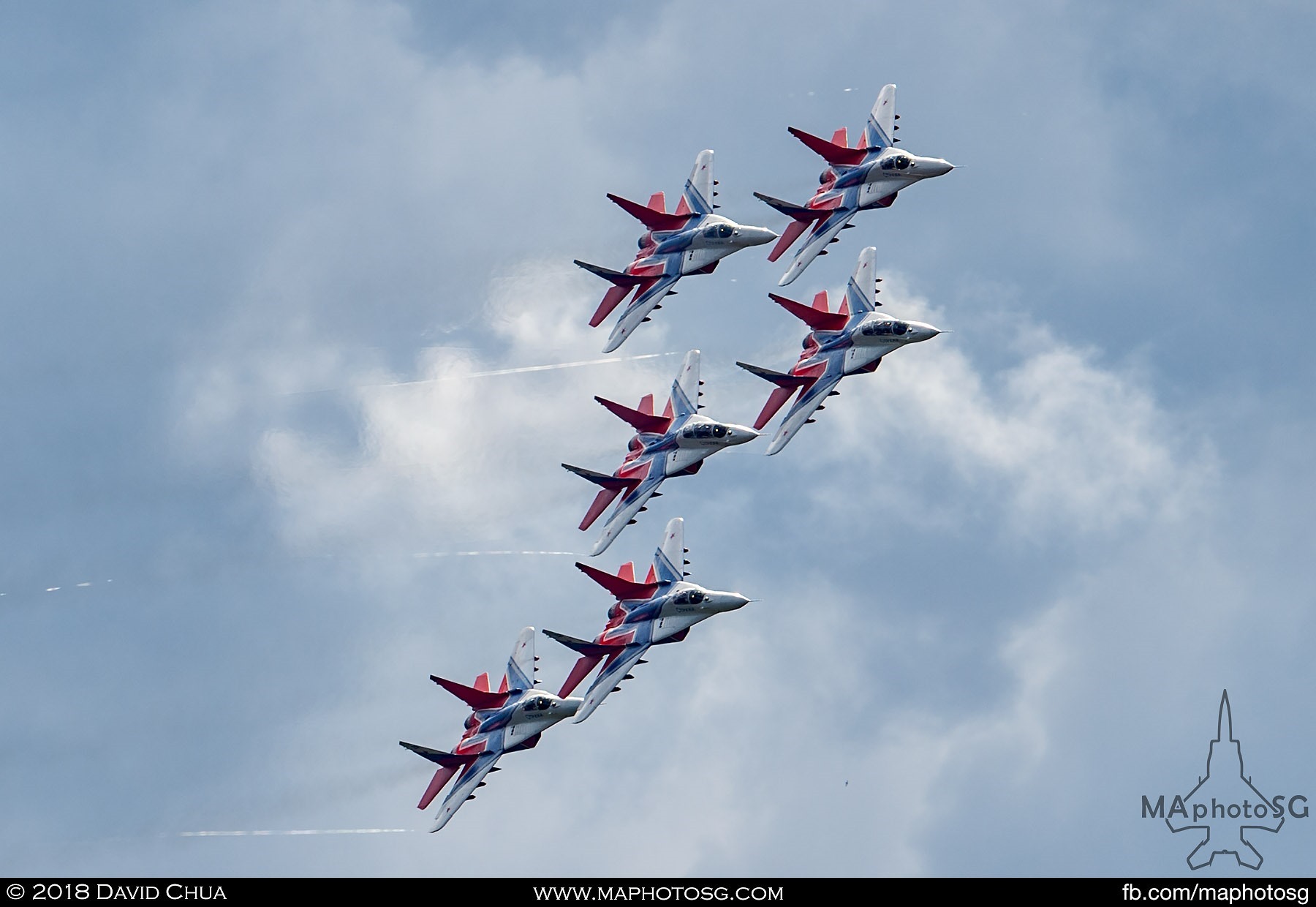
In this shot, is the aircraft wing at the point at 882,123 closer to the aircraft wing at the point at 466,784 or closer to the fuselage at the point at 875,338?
the fuselage at the point at 875,338

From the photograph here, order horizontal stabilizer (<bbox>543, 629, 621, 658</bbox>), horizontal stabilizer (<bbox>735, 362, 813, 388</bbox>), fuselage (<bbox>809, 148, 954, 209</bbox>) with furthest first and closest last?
1. fuselage (<bbox>809, 148, 954, 209</bbox>)
2. horizontal stabilizer (<bbox>735, 362, 813, 388</bbox>)
3. horizontal stabilizer (<bbox>543, 629, 621, 658</bbox>)

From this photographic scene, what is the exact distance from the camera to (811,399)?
427 ft

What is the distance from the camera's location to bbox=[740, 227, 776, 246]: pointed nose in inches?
5182

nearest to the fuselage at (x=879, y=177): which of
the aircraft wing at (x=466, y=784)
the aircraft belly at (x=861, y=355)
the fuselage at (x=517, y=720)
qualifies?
the aircraft belly at (x=861, y=355)

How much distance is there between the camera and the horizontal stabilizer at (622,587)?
12475 cm

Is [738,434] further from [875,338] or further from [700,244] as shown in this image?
[700,244]

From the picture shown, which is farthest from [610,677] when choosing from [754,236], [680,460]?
[754,236]

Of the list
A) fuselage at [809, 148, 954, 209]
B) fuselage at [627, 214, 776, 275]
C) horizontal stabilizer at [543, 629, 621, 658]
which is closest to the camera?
horizontal stabilizer at [543, 629, 621, 658]

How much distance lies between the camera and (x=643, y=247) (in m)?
132

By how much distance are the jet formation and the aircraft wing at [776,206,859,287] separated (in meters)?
0.09

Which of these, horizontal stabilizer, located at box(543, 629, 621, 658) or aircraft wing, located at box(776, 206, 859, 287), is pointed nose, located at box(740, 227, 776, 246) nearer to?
aircraft wing, located at box(776, 206, 859, 287)

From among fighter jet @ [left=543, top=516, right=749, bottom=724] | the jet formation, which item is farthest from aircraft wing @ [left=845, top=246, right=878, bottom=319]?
fighter jet @ [left=543, top=516, right=749, bottom=724]

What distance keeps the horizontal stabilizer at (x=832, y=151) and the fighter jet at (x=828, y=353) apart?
8707 mm
